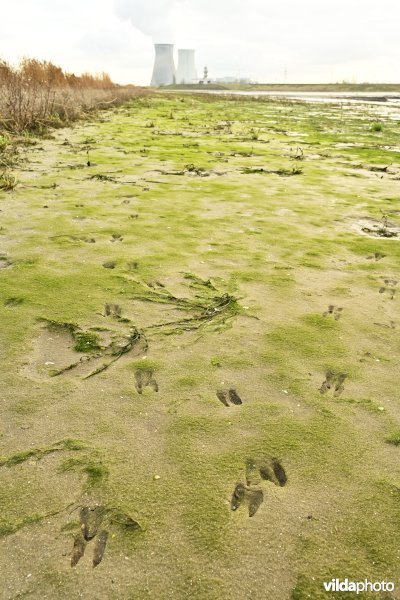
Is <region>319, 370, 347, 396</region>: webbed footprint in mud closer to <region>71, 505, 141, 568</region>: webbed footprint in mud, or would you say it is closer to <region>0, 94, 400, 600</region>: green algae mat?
<region>0, 94, 400, 600</region>: green algae mat

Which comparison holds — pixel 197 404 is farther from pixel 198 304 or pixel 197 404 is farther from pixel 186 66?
pixel 186 66

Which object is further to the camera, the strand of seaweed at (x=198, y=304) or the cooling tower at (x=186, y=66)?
the cooling tower at (x=186, y=66)

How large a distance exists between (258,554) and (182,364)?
3.90ft

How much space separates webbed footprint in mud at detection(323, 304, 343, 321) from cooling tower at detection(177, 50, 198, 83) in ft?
628

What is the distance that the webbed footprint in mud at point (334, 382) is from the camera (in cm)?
241

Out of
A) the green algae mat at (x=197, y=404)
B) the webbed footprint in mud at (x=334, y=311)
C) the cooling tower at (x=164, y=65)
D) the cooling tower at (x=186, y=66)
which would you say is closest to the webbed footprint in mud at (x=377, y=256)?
the green algae mat at (x=197, y=404)

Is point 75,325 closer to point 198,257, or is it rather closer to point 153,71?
point 198,257

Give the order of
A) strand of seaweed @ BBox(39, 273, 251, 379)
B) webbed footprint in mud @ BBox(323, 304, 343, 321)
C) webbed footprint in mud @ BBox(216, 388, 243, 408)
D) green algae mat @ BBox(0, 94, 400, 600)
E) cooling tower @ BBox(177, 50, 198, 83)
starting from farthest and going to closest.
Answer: cooling tower @ BBox(177, 50, 198, 83) → webbed footprint in mud @ BBox(323, 304, 343, 321) → strand of seaweed @ BBox(39, 273, 251, 379) → webbed footprint in mud @ BBox(216, 388, 243, 408) → green algae mat @ BBox(0, 94, 400, 600)

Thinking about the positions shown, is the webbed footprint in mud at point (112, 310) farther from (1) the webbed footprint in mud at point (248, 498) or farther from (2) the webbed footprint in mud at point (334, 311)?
(1) the webbed footprint in mud at point (248, 498)

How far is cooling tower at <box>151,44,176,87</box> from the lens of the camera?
144125 millimetres

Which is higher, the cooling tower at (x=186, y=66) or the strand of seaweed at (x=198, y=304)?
the cooling tower at (x=186, y=66)

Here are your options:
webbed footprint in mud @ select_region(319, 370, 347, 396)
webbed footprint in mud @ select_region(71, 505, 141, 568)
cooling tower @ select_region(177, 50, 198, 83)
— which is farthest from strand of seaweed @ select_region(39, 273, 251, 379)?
cooling tower @ select_region(177, 50, 198, 83)

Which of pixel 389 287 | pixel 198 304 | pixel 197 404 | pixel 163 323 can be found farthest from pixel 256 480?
pixel 389 287

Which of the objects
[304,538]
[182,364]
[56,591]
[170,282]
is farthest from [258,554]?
[170,282]
